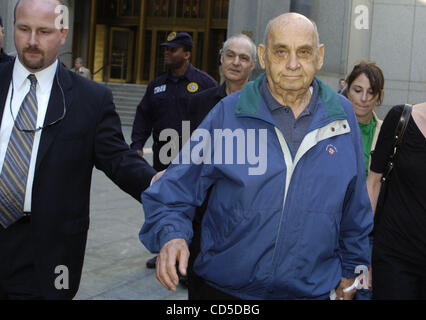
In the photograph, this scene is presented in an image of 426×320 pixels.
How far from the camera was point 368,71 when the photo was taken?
4.58 meters

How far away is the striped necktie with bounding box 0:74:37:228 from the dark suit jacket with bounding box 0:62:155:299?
2.2 inches

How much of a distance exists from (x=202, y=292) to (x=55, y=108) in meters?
1.04

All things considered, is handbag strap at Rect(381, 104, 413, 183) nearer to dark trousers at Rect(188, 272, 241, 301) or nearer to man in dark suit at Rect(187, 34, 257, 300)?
dark trousers at Rect(188, 272, 241, 301)

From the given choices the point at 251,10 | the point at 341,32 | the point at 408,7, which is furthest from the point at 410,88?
the point at 251,10

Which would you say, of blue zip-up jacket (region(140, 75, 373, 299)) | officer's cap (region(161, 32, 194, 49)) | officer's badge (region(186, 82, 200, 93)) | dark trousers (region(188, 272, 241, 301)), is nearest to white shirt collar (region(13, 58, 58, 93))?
blue zip-up jacket (region(140, 75, 373, 299))

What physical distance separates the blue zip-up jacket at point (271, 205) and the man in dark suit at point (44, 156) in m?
0.47

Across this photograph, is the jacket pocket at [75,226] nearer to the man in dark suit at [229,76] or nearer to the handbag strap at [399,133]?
the handbag strap at [399,133]

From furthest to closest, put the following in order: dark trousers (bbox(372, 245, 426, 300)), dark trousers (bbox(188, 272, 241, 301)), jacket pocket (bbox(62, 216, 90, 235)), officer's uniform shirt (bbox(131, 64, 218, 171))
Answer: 1. officer's uniform shirt (bbox(131, 64, 218, 171))
2. dark trousers (bbox(372, 245, 426, 300))
3. jacket pocket (bbox(62, 216, 90, 235))
4. dark trousers (bbox(188, 272, 241, 301))

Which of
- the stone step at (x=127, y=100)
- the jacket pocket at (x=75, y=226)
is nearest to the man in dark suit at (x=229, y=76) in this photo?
the jacket pocket at (x=75, y=226)

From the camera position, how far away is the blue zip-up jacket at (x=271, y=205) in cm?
250

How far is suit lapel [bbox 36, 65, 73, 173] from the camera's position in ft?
9.38

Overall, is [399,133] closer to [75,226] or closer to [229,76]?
[75,226]

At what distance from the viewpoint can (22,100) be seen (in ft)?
9.69
